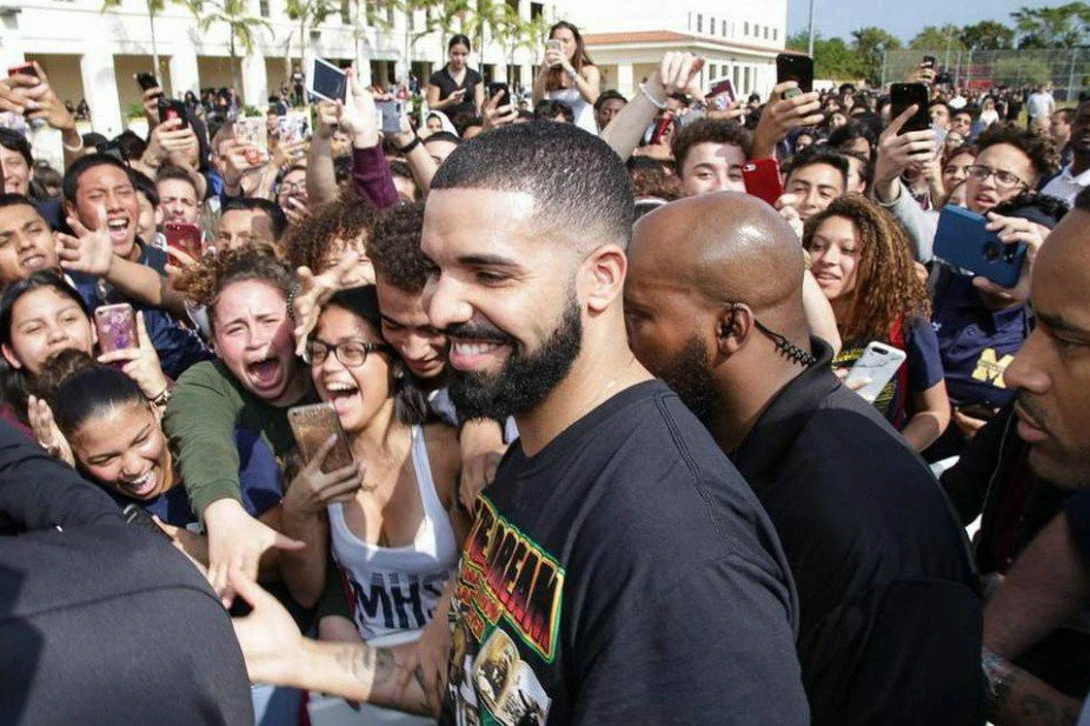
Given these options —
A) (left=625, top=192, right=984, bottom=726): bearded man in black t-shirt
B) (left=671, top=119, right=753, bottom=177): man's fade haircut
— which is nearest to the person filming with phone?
(left=671, top=119, right=753, bottom=177): man's fade haircut

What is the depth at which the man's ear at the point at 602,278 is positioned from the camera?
1.38 meters

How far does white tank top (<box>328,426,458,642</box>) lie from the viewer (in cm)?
221

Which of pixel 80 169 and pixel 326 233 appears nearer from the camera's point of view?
pixel 326 233

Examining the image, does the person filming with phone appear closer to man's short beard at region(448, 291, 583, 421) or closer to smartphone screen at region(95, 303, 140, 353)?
smartphone screen at region(95, 303, 140, 353)

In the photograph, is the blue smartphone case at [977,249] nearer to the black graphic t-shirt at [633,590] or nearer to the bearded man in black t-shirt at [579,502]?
the bearded man in black t-shirt at [579,502]

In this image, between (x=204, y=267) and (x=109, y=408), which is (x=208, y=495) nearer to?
(x=109, y=408)

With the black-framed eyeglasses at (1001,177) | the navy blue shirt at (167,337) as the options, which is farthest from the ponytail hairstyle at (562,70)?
the navy blue shirt at (167,337)

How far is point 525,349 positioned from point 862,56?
88035mm

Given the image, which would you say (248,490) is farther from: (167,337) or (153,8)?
(153,8)

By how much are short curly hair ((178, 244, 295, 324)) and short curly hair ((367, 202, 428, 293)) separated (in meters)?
0.73

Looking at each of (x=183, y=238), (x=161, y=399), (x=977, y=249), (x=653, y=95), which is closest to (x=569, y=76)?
(x=653, y=95)

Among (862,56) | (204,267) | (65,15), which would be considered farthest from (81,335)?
(862,56)

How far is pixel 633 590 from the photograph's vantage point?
1104mm

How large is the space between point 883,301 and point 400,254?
1.93 meters
